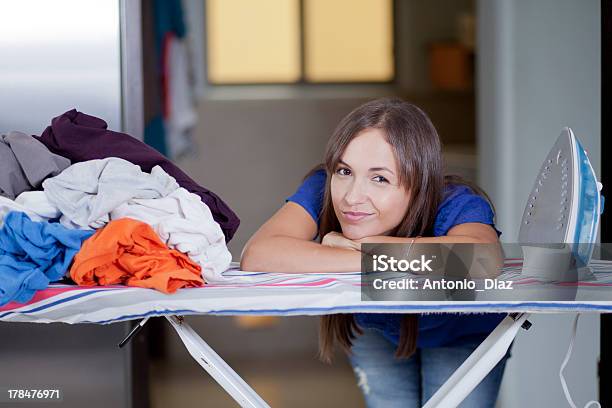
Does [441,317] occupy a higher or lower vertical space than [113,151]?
lower

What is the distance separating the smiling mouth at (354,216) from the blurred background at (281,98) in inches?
38.2

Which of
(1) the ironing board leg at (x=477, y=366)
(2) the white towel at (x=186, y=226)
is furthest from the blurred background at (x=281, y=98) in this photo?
(1) the ironing board leg at (x=477, y=366)

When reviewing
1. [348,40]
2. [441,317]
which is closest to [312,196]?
[441,317]

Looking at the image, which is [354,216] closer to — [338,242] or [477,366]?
[338,242]

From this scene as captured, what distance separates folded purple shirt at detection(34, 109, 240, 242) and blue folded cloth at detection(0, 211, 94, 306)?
26 cm

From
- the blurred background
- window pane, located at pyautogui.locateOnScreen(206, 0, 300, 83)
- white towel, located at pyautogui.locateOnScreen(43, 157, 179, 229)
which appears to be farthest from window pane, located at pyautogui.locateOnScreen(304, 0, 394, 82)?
white towel, located at pyautogui.locateOnScreen(43, 157, 179, 229)

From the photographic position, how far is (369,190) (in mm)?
1685

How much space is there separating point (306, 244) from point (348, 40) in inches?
189

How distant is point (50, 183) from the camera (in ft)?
5.27

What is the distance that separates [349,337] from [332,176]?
0.41 metres

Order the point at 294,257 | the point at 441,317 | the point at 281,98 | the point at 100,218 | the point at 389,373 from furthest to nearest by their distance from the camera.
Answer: the point at 281,98
the point at 389,373
the point at 441,317
the point at 294,257
the point at 100,218

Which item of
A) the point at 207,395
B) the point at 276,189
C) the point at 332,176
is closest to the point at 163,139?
the point at 207,395

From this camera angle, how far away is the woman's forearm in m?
1.63

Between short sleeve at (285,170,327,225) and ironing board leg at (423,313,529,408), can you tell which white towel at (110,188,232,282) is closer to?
short sleeve at (285,170,327,225)
